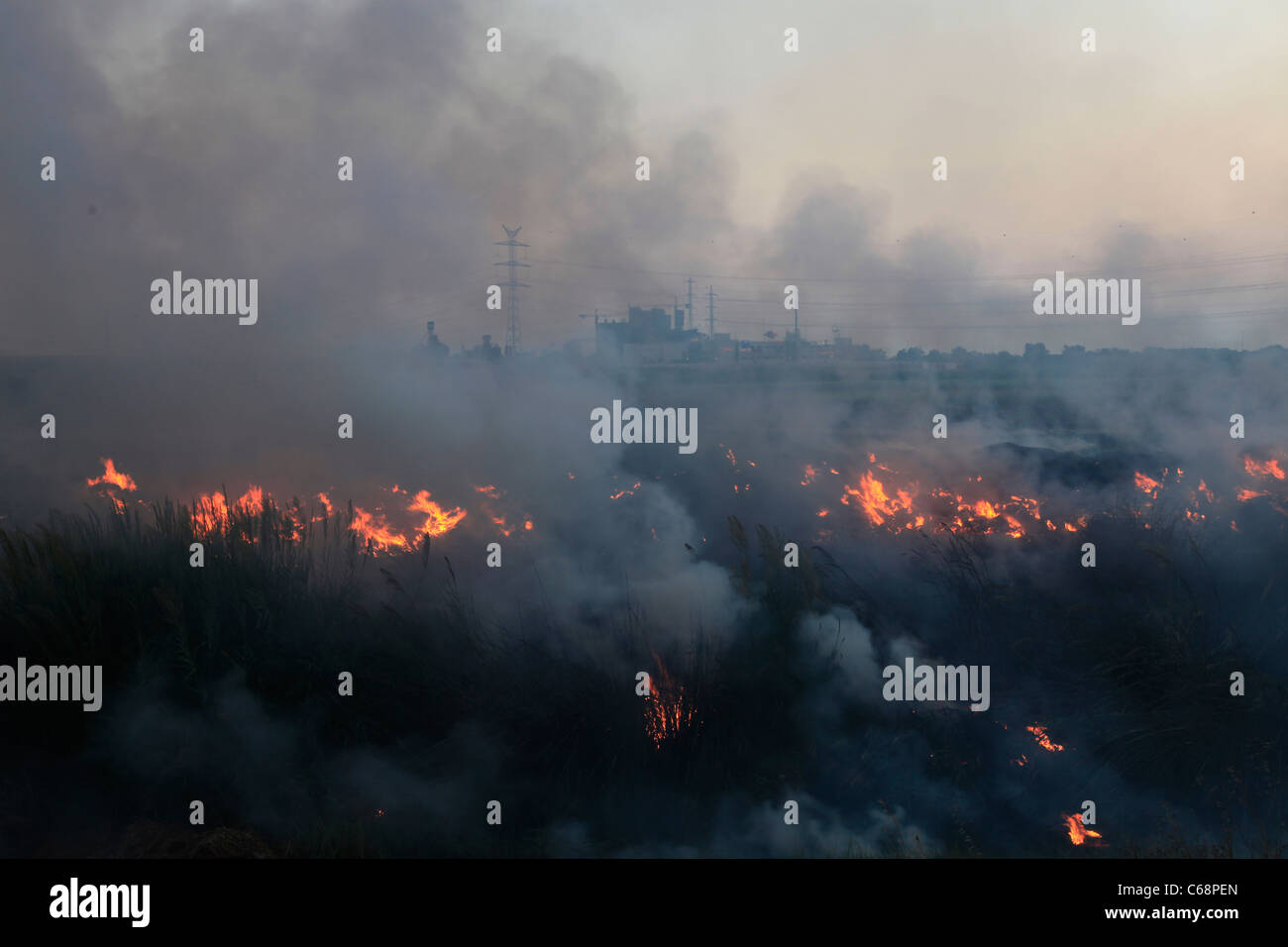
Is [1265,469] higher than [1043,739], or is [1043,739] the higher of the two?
[1265,469]

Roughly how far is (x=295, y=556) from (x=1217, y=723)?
9.84 metres

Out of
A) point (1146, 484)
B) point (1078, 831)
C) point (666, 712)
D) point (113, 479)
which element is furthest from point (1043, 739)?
point (113, 479)

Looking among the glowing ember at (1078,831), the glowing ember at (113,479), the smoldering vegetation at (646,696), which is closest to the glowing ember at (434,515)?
the smoldering vegetation at (646,696)

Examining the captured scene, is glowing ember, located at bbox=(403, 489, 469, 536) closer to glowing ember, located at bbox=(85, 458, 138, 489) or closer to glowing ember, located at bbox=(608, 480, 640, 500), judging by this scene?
glowing ember, located at bbox=(608, 480, 640, 500)

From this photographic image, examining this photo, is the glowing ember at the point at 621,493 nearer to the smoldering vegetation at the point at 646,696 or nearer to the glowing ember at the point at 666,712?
the smoldering vegetation at the point at 646,696

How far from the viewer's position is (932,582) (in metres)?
9.97

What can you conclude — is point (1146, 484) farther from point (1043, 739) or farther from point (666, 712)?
point (666, 712)

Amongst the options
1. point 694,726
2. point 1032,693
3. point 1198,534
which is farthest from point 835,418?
point 694,726

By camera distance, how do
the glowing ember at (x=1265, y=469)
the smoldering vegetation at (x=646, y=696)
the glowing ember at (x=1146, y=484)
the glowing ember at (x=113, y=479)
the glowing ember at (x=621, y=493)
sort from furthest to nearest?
1. the glowing ember at (x=113, y=479)
2. the glowing ember at (x=1265, y=469)
3. the glowing ember at (x=621, y=493)
4. the glowing ember at (x=1146, y=484)
5. the smoldering vegetation at (x=646, y=696)

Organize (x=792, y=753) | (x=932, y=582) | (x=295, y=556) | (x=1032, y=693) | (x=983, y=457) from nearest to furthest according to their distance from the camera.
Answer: (x=792, y=753)
(x=1032, y=693)
(x=295, y=556)
(x=932, y=582)
(x=983, y=457)

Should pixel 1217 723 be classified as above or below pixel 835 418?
below

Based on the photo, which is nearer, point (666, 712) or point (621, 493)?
point (666, 712)

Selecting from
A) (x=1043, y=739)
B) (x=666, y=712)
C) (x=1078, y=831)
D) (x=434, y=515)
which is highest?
(x=434, y=515)
